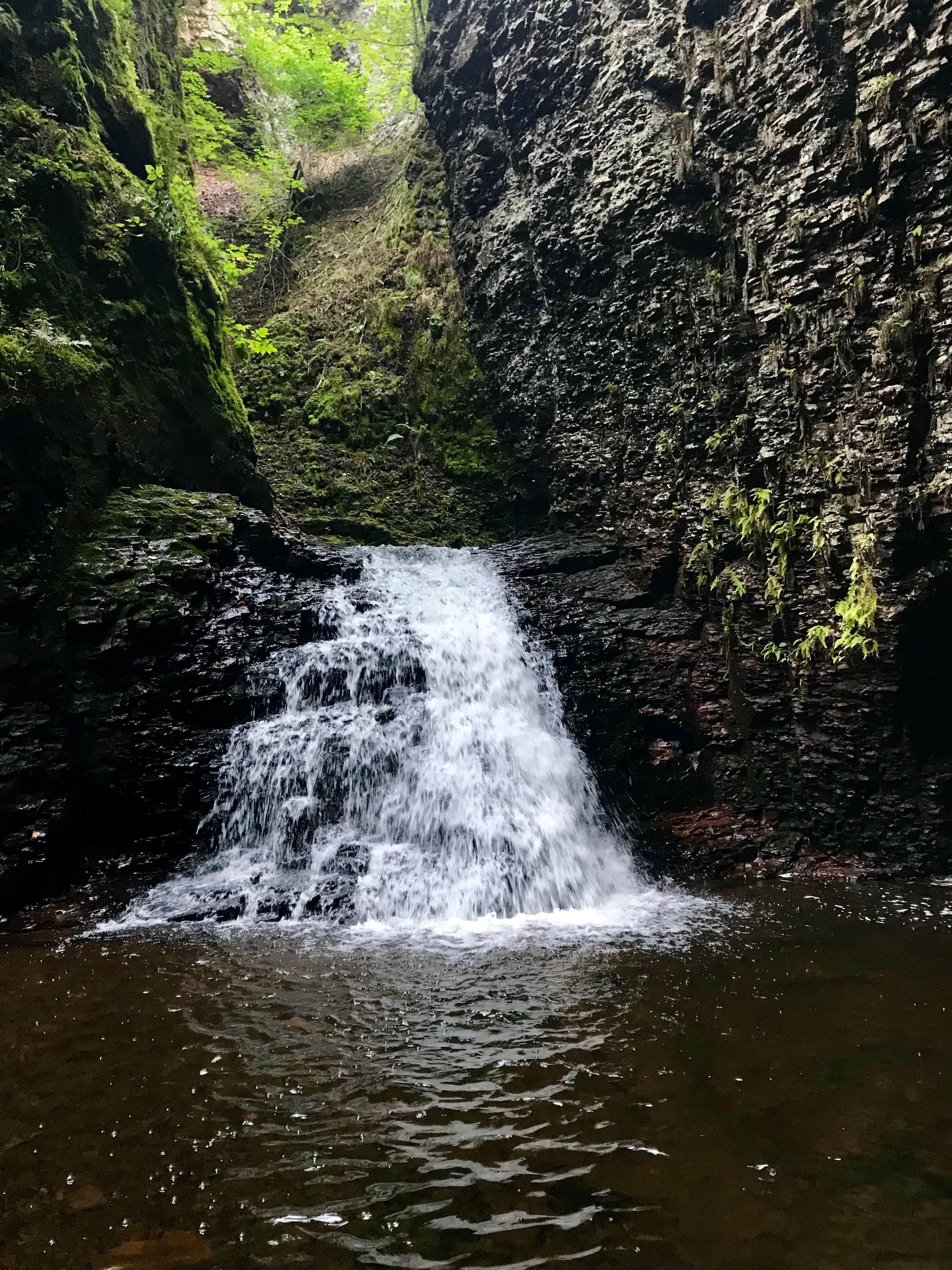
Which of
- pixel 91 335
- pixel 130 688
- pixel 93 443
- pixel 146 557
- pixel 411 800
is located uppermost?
pixel 91 335

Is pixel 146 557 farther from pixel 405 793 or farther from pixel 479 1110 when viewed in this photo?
pixel 479 1110

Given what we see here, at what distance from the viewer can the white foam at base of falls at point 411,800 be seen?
523 cm

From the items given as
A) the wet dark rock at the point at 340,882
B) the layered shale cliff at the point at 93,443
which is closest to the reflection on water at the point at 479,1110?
the wet dark rock at the point at 340,882

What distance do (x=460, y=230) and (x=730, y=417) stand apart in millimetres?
7298

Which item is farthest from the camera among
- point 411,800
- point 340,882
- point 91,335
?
point 91,335

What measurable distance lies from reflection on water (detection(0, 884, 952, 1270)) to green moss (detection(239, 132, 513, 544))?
8148mm

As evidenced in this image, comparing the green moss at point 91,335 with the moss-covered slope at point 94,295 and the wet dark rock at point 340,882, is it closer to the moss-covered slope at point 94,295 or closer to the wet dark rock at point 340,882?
the moss-covered slope at point 94,295

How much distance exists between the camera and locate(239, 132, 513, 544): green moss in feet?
36.9

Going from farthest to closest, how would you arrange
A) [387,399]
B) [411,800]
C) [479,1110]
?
[387,399] < [411,800] < [479,1110]

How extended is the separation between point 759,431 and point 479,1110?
6.84 m

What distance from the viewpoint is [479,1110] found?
8.29 ft

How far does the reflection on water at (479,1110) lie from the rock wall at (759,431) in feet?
9.04

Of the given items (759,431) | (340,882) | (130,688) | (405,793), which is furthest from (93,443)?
(759,431)

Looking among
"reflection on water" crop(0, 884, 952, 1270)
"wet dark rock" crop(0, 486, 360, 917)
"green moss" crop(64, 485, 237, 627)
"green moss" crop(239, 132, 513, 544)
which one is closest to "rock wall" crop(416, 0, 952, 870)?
"green moss" crop(239, 132, 513, 544)
